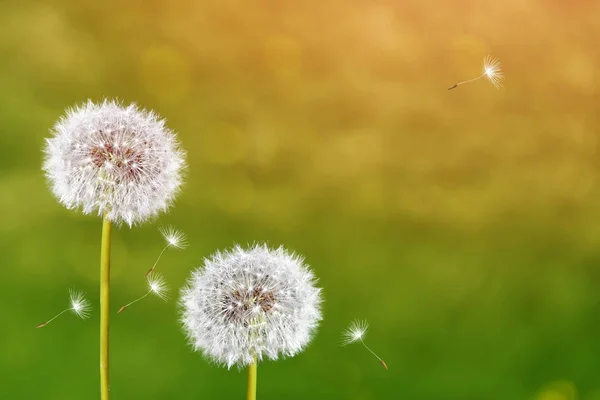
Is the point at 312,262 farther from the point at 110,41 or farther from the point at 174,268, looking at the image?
the point at 110,41

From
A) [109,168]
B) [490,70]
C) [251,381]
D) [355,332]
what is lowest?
[251,381]

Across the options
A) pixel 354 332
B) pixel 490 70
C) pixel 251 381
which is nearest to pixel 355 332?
pixel 354 332

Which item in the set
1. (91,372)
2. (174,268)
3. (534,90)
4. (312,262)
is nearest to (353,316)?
(312,262)

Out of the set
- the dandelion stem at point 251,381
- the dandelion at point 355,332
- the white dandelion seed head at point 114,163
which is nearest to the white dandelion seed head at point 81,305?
the white dandelion seed head at point 114,163

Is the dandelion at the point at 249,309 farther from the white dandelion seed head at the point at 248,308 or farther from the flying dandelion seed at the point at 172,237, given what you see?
the flying dandelion seed at the point at 172,237

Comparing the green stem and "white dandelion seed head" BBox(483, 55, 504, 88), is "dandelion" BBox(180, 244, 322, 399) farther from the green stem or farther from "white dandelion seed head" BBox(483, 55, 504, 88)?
"white dandelion seed head" BBox(483, 55, 504, 88)

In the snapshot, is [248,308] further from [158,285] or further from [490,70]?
[490,70]
